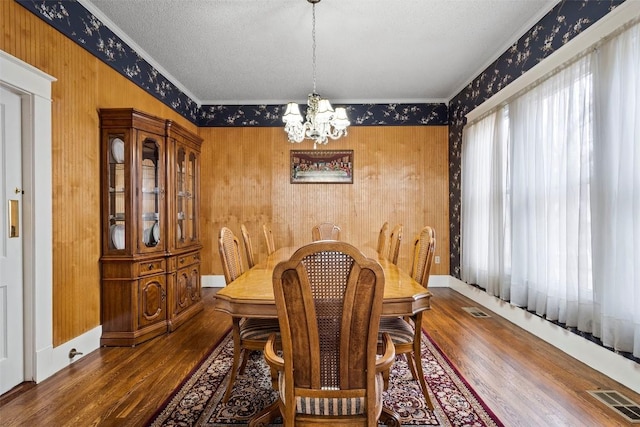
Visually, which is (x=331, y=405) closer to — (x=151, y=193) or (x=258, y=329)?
(x=258, y=329)

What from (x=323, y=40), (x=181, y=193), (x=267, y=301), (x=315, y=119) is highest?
(x=323, y=40)

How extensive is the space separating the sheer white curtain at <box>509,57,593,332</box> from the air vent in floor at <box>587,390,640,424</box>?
0.48 m

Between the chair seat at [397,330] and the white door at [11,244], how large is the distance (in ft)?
7.64

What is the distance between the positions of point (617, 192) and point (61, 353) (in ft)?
13.0

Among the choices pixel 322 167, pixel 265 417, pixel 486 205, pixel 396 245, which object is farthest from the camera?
pixel 322 167

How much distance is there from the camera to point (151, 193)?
10.6ft

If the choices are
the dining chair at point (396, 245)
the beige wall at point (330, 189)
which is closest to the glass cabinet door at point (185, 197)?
the beige wall at point (330, 189)

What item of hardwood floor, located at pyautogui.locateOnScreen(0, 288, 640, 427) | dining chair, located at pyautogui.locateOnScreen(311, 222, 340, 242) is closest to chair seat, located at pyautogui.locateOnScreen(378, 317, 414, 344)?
hardwood floor, located at pyautogui.locateOnScreen(0, 288, 640, 427)

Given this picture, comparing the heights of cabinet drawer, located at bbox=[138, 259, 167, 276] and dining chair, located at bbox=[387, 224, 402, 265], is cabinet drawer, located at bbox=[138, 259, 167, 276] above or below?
below

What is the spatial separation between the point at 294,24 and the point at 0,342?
320 centimetres

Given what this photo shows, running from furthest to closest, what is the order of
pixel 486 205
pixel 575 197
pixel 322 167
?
pixel 322 167, pixel 486 205, pixel 575 197

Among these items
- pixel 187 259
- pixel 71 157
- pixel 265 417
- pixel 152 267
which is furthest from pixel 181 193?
pixel 265 417

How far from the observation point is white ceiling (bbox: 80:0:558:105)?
9.05 feet

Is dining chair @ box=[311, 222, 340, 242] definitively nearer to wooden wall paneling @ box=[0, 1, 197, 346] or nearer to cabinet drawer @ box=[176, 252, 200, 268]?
cabinet drawer @ box=[176, 252, 200, 268]
